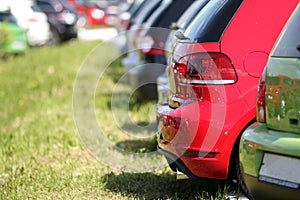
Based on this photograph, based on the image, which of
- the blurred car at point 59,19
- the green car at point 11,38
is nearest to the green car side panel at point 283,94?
the green car at point 11,38

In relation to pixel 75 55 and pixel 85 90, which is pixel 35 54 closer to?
pixel 75 55

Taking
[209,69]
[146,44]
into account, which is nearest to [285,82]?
[209,69]

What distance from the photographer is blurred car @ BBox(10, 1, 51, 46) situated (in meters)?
22.2

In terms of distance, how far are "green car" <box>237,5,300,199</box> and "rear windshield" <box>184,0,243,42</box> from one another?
2.68 ft

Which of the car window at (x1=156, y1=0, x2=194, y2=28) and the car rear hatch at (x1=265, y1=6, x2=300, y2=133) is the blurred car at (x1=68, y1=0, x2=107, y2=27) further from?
the car rear hatch at (x1=265, y1=6, x2=300, y2=133)

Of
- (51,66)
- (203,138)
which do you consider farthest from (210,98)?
(51,66)

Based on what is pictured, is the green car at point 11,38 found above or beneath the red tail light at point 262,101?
beneath

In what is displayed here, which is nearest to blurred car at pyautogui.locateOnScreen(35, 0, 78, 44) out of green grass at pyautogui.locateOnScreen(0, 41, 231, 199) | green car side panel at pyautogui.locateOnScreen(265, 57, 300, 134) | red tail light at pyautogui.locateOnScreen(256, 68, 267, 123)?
green grass at pyautogui.locateOnScreen(0, 41, 231, 199)

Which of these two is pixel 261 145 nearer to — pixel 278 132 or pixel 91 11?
pixel 278 132

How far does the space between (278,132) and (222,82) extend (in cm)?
84

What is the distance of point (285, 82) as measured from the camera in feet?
13.6

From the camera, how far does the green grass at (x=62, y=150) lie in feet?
19.3

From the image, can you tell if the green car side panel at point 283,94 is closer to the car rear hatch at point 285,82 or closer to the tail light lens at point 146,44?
the car rear hatch at point 285,82

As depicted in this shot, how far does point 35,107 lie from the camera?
11297mm
